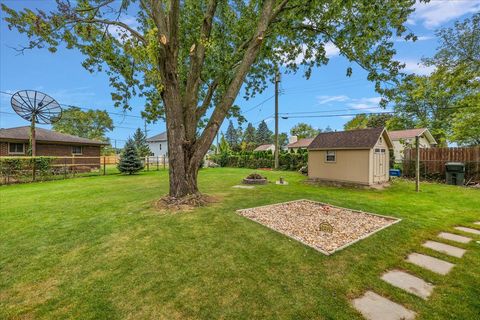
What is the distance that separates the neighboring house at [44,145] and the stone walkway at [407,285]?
1578cm

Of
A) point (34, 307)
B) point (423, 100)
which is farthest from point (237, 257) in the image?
point (423, 100)

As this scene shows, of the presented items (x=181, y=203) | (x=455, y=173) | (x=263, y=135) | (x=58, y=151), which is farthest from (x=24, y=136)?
(x=263, y=135)

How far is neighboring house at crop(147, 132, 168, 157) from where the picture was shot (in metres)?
35.6

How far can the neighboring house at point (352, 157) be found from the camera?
996cm

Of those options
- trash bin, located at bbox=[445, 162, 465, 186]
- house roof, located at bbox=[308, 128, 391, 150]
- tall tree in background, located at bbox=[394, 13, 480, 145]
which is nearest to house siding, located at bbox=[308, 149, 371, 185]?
house roof, located at bbox=[308, 128, 391, 150]

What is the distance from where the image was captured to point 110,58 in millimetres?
5980

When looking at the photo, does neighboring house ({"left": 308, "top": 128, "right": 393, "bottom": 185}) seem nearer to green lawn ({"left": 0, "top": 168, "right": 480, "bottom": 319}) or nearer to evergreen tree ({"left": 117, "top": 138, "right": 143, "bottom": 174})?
green lawn ({"left": 0, "top": 168, "right": 480, "bottom": 319})

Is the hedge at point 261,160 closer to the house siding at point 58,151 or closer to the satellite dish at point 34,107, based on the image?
the house siding at point 58,151

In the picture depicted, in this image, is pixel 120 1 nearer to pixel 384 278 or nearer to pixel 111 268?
pixel 111 268

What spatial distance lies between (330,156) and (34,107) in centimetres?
1852

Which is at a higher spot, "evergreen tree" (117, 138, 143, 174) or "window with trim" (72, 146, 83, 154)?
"window with trim" (72, 146, 83, 154)

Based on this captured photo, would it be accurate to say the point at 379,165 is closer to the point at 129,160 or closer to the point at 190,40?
the point at 190,40

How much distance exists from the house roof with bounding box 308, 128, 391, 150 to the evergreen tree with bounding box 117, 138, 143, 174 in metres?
12.7

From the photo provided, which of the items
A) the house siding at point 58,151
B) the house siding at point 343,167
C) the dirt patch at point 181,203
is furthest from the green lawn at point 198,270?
the house siding at point 58,151
